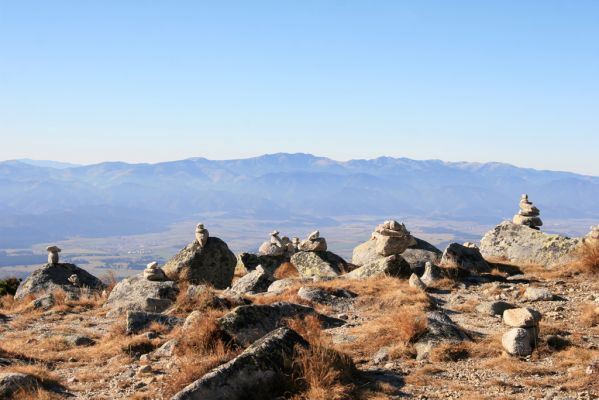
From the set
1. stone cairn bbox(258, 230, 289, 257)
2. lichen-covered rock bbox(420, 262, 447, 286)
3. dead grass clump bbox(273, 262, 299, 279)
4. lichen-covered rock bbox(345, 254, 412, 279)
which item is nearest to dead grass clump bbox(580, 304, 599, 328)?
lichen-covered rock bbox(420, 262, 447, 286)

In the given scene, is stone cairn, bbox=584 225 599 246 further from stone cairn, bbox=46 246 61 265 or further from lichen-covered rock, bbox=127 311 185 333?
stone cairn, bbox=46 246 61 265

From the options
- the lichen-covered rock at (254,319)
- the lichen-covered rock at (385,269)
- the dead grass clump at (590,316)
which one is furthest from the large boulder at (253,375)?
the lichen-covered rock at (385,269)

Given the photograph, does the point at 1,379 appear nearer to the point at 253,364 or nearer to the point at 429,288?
the point at 253,364

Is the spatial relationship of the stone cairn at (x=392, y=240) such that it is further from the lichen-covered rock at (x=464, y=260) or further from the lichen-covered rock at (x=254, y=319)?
the lichen-covered rock at (x=254, y=319)

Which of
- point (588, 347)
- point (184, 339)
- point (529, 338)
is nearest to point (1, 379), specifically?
point (184, 339)

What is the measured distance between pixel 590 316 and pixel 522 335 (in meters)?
3.54

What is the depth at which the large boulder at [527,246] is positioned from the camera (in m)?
24.7

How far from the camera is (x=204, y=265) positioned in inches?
993

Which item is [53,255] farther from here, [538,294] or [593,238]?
[593,238]

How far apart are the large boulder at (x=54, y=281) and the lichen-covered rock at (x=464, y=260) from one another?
14.7 meters

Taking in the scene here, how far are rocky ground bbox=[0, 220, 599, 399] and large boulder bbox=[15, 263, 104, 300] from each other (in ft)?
11.8

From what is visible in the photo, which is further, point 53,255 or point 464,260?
point 53,255

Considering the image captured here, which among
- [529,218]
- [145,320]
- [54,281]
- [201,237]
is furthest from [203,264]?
[529,218]

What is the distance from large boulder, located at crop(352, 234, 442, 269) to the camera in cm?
2431
